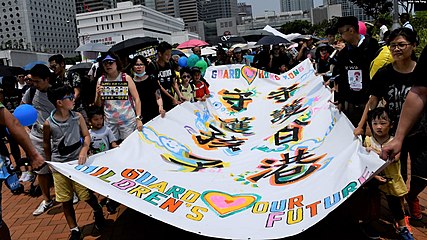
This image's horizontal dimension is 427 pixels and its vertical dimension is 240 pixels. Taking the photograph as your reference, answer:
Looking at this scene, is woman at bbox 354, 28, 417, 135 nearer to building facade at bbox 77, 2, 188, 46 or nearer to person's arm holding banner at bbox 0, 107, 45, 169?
person's arm holding banner at bbox 0, 107, 45, 169

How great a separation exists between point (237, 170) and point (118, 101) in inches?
66.5

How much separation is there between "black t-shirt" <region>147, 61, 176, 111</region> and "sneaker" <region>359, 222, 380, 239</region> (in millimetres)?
3339

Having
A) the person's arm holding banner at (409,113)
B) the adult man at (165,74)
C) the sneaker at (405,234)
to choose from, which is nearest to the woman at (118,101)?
the adult man at (165,74)

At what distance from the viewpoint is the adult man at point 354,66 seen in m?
4.58

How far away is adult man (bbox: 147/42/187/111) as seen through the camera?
5.97m

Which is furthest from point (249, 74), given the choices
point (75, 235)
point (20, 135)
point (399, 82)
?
point (20, 135)

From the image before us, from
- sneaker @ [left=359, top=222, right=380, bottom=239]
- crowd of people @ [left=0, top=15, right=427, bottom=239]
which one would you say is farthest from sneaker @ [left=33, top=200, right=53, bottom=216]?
sneaker @ [left=359, top=222, right=380, bottom=239]

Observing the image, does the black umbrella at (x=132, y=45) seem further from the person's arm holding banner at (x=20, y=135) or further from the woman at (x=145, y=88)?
the person's arm holding banner at (x=20, y=135)

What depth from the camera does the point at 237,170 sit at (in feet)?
14.6

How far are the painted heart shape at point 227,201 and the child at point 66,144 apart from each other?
50.6 inches

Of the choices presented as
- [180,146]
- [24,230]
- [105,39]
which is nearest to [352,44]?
[180,146]

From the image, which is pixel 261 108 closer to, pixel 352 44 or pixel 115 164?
pixel 352 44

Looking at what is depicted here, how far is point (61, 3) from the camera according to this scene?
14500 centimetres

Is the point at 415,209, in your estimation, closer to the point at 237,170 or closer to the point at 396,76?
the point at 396,76
